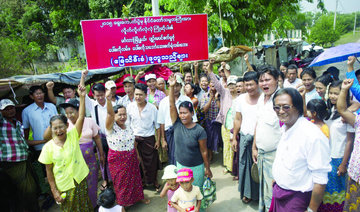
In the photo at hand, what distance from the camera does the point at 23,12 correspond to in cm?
1989

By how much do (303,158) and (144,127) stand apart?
2616 millimetres

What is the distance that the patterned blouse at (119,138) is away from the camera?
3455 millimetres

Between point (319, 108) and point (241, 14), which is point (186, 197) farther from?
point (241, 14)

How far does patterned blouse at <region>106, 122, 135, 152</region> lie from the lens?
3455mm

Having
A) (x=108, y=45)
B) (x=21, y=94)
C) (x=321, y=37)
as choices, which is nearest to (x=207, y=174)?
(x=108, y=45)

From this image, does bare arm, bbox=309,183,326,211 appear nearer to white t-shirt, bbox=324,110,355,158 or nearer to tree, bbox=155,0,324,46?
white t-shirt, bbox=324,110,355,158

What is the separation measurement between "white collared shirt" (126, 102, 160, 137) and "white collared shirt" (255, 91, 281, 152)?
183 centimetres

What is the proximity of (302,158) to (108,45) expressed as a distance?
166 inches

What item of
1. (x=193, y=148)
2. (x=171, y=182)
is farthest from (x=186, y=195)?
→ (x=193, y=148)

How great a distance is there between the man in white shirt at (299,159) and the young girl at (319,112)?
3.11ft

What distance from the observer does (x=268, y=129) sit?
283 centimetres

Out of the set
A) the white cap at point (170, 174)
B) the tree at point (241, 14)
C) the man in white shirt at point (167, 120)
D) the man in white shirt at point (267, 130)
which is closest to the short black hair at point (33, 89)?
the man in white shirt at point (167, 120)

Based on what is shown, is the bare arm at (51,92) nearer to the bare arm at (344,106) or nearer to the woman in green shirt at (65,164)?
the woman in green shirt at (65,164)

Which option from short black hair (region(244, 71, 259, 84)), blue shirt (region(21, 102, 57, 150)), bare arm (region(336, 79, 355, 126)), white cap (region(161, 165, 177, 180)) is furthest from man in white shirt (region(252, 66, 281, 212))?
blue shirt (region(21, 102, 57, 150))
